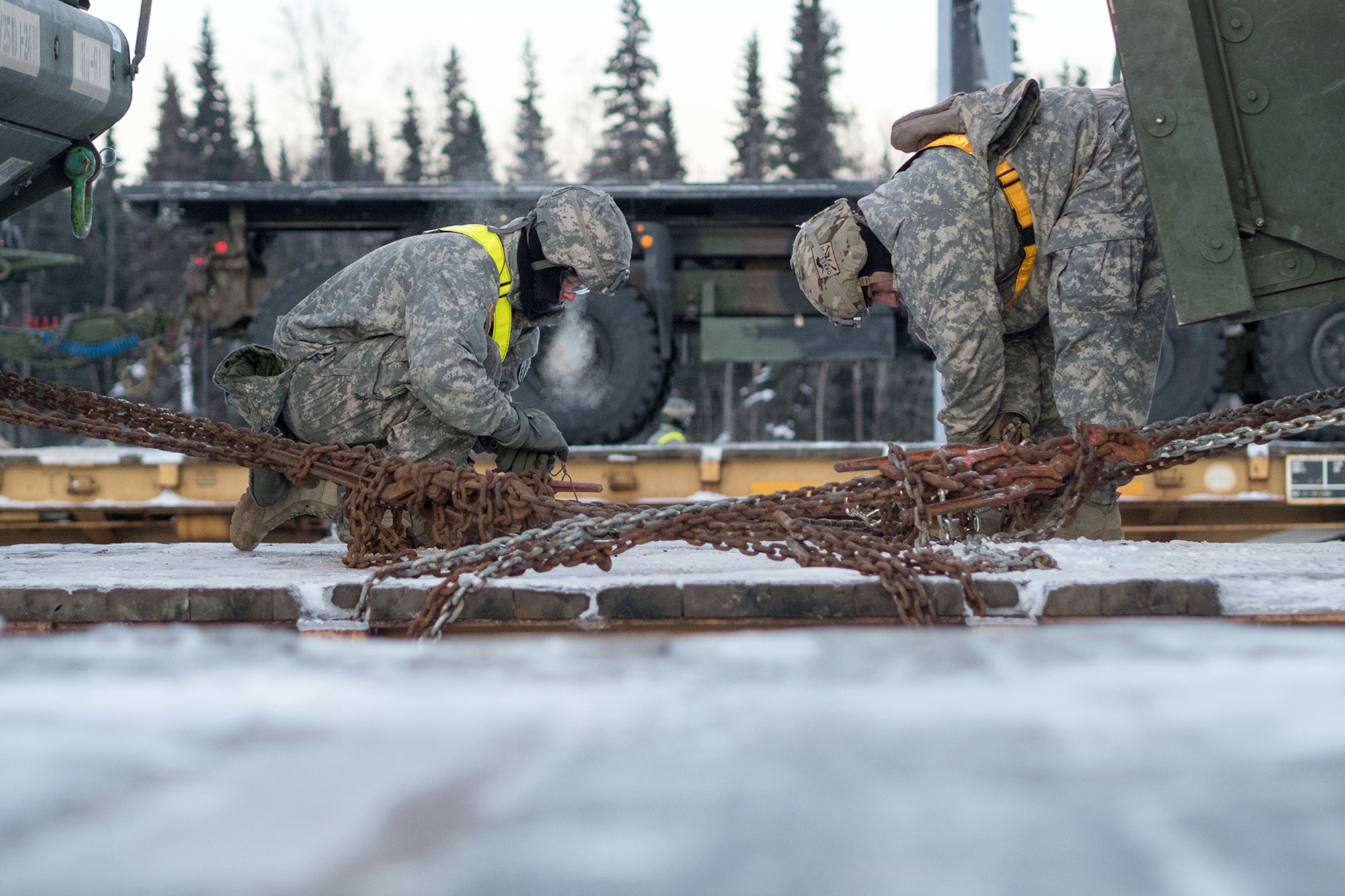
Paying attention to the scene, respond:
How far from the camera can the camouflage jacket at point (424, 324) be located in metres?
3.53

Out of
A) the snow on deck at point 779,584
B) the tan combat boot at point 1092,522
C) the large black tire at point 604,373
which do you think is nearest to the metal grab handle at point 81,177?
the snow on deck at point 779,584

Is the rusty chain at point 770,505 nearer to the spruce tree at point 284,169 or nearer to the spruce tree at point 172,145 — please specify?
the spruce tree at point 284,169

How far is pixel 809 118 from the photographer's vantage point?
3281 cm

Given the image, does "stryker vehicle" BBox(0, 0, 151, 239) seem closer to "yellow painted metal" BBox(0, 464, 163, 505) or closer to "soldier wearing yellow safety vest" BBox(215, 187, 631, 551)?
"soldier wearing yellow safety vest" BBox(215, 187, 631, 551)

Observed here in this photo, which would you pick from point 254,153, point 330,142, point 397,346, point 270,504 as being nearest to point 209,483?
point 270,504

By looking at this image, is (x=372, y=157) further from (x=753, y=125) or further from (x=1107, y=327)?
(x=1107, y=327)

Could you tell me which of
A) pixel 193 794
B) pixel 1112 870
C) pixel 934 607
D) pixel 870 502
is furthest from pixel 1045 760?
pixel 870 502

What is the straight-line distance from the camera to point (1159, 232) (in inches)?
128

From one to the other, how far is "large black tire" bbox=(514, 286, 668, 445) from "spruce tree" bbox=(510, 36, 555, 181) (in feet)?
101

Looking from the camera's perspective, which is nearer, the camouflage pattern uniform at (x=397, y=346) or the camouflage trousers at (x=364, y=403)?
the camouflage pattern uniform at (x=397, y=346)

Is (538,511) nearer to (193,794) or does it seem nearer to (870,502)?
(870,502)

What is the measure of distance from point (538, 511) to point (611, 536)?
0.27m

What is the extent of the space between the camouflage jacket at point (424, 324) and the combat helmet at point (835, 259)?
104 cm

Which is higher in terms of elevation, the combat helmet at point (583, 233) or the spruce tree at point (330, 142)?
the spruce tree at point (330, 142)
